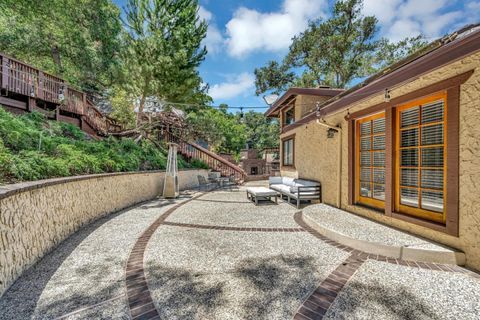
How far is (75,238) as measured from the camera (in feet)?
14.4

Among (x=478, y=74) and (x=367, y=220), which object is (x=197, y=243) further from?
(x=478, y=74)

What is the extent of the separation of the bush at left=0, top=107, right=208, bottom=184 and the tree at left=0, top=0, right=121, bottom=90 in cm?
849

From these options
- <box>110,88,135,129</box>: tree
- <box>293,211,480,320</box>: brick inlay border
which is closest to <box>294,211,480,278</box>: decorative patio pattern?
<box>293,211,480,320</box>: brick inlay border

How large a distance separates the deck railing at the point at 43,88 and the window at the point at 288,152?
9.15 meters

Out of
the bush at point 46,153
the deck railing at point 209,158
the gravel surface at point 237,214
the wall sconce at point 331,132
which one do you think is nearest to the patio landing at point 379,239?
the gravel surface at point 237,214

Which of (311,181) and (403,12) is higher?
(403,12)

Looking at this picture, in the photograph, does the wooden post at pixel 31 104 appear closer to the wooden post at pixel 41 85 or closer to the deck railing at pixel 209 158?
the wooden post at pixel 41 85

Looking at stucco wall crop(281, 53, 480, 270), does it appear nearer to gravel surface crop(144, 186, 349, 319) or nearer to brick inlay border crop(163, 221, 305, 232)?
gravel surface crop(144, 186, 349, 319)

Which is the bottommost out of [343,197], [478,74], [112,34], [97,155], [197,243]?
→ [197,243]

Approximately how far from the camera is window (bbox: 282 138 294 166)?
10.6 meters

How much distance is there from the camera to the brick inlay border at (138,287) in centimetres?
226

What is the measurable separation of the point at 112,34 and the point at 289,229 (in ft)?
64.9

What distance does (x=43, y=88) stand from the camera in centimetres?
782

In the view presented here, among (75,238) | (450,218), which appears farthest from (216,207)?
(450,218)
